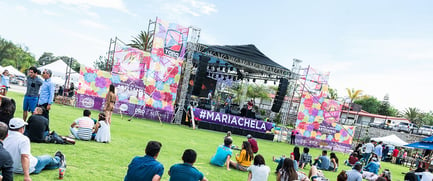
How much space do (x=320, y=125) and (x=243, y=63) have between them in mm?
7251

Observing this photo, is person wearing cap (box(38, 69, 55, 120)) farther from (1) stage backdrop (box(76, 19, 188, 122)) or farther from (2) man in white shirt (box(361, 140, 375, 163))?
(2) man in white shirt (box(361, 140, 375, 163))

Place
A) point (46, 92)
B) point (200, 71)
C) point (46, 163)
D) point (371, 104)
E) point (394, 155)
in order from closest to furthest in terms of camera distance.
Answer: point (46, 163)
point (46, 92)
point (200, 71)
point (394, 155)
point (371, 104)

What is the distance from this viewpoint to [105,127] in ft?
27.1

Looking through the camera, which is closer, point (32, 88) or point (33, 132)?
point (33, 132)

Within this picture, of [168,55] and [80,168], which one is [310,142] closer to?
[168,55]

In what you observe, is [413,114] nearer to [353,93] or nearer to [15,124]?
[353,93]

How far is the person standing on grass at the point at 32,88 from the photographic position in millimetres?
7785

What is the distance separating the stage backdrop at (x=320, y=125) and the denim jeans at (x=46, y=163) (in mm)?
18295

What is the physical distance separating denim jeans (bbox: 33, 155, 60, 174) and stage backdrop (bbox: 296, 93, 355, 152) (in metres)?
18.3

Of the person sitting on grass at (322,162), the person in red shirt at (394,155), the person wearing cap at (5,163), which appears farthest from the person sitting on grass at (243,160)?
the person in red shirt at (394,155)

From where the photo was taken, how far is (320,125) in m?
21.6

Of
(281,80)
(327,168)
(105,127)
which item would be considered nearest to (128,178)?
(105,127)

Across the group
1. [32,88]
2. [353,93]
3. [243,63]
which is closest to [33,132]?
[32,88]

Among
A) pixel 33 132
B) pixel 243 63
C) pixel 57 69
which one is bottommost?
pixel 33 132
